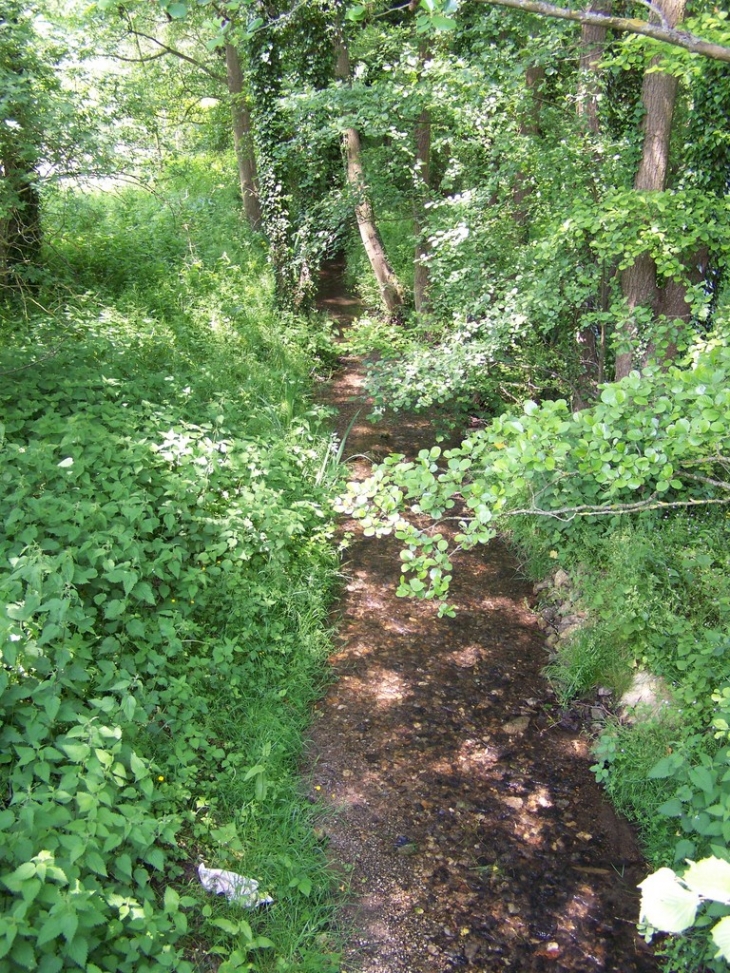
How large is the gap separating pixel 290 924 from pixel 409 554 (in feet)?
5.59

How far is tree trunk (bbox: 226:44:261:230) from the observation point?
10594mm

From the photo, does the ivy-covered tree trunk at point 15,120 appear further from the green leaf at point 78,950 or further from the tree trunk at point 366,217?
the green leaf at point 78,950

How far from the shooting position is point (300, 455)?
6062mm

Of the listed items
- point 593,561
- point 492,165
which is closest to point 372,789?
point 593,561

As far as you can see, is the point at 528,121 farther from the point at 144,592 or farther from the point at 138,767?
the point at 138,767

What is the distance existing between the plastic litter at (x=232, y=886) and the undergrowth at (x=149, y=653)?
44mm

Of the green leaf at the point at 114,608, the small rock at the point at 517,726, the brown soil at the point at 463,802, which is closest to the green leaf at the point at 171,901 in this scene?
the brown soil at the point at 463,802

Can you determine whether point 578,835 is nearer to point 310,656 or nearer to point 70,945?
point 310,656

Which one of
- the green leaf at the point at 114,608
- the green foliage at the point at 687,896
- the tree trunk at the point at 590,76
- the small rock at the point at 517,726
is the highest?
the tree trunk at the point at 590,76

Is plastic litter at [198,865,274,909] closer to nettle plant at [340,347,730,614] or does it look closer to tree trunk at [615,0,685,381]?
nettle plant at [340,347,730,614]

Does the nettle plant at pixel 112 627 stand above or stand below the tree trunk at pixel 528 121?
below

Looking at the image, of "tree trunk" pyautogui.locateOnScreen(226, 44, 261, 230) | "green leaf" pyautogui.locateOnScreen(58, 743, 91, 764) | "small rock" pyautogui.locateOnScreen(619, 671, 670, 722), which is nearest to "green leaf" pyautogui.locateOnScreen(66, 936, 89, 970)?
"green leaf" pyautogui.locateOnScreen(58, 743, 91, 764)

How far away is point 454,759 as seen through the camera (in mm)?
3998

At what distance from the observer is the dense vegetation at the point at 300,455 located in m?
2.82
